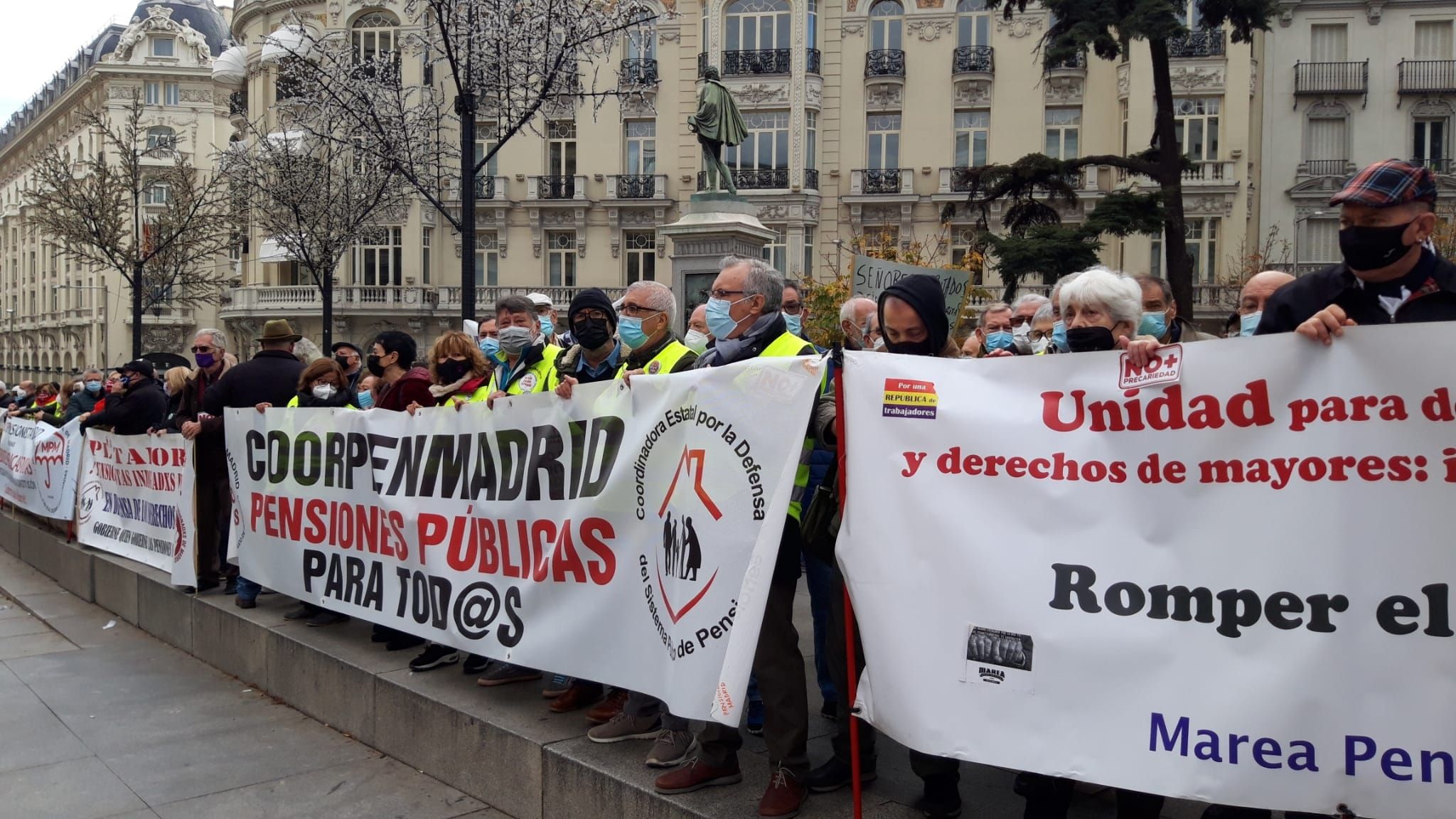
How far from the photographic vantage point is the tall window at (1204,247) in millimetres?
37250

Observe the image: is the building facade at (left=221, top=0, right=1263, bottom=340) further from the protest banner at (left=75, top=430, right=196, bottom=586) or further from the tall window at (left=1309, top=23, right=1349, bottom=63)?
the protest banner at (left=75, top=430, right=196, bottom=586)

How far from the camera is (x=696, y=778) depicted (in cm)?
400

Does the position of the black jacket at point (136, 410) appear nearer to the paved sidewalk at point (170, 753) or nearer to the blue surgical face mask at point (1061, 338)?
the paved sidewalk at point (170, 753)

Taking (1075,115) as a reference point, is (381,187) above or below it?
below

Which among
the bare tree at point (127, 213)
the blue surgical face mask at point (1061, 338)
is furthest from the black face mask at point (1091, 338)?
the bare tree at point (127, 213)

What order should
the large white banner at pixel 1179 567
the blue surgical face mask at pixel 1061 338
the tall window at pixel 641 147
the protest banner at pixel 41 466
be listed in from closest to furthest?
1. the large white banner at pixel 1179 567
2. the blue surgical face mask at pixel 1061 338
3. the protest banner at pixel 41 466
4. the tall window at pixel 641 147

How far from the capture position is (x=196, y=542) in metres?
7.75

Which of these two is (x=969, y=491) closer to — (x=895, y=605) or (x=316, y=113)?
(x=895, y=605)

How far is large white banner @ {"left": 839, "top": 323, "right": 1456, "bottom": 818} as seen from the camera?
107 inches

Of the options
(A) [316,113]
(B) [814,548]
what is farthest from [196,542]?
(A) [316,113]

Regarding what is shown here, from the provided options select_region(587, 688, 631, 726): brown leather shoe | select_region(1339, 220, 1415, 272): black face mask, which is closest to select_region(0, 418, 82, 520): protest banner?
select_region(587, 688, 631, 726): brown leather shoe

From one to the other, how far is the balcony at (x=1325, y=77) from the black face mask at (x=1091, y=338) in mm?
40881

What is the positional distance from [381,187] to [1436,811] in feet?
66.8

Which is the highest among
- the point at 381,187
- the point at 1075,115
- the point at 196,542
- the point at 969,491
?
the point at 1075,115
